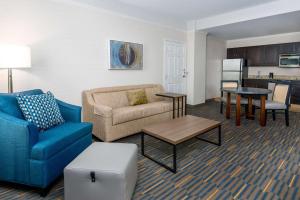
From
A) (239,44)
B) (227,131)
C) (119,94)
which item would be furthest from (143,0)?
(239,44)

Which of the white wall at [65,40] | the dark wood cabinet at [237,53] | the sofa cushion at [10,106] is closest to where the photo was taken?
the sofa cushion at [10,106]

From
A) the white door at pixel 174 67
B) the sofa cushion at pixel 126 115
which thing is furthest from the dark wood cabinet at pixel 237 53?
the sofa cushion at pixel 126 115

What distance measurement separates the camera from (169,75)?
5.49 metres

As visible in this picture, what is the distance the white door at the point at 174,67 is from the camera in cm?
536

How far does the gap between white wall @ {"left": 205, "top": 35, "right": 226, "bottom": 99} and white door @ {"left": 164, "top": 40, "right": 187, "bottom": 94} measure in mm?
1562

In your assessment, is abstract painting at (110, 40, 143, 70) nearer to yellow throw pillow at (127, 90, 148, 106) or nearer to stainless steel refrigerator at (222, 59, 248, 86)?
yellow throw pillow at (127, 90, 148, 106)

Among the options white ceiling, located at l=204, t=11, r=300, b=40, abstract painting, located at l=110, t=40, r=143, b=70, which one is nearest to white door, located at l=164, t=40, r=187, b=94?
abstract painting, located at l=110, t=40, r=143, b=70

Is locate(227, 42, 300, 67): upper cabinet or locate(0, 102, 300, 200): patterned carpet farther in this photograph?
locate(227, 42, 300, 67): upper cabinet

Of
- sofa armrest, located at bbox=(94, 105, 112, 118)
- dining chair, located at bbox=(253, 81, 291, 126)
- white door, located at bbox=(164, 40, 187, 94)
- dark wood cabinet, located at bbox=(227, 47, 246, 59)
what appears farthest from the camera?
dark wood cabinet, located at bbox=(227, 47, 246, 59)

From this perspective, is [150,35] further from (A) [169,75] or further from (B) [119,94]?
(B) [119,94]

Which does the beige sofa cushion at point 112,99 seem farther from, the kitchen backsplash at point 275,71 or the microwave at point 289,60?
the kitchen backsplash at point 275,71

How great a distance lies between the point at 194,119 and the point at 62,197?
6.90ft

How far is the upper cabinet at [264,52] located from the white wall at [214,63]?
Answer: 21.8 inches

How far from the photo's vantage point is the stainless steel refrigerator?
6766 millimetres
